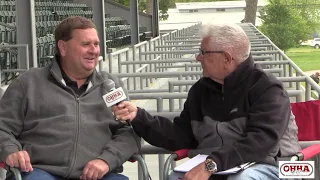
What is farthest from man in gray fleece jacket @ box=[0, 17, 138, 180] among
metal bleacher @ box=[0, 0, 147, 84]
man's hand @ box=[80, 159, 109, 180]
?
metal bleacher @ box=[0, 0, 147, 84]

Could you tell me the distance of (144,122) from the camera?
11.5 ft

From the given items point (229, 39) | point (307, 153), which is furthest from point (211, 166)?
point (229, 39)

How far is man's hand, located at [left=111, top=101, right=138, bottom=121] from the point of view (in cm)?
325

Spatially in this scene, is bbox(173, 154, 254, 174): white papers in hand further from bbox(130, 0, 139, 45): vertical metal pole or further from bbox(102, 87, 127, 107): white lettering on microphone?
bbox(130, 0, 139, 45): vertical metal pole

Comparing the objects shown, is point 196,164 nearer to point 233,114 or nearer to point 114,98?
point 233,114

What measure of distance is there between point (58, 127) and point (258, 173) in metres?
0.93

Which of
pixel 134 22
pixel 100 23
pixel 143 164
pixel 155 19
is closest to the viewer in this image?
pixel 143 164

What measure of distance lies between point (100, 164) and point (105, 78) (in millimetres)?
462

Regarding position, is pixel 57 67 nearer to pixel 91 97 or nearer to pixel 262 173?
pixel 91 97

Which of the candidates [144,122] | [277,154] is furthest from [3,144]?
[277,154]

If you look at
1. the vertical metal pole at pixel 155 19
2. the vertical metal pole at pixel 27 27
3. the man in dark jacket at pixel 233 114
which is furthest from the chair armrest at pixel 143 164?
the vertical metal pole at pixel 155 19

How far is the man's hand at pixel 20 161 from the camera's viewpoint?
3225mm

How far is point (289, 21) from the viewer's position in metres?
49.4

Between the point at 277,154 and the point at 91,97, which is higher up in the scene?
the point at 91,97
